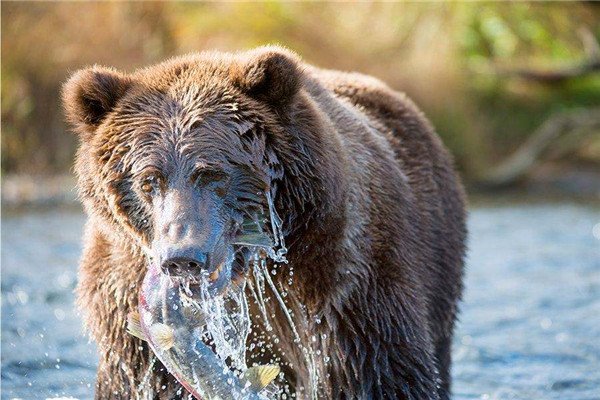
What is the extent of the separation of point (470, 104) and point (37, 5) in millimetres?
7679

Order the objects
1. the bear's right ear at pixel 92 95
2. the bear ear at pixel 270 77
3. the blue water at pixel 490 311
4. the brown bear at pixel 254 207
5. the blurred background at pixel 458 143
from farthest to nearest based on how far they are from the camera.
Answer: the blurred background at pixel 458 143 → the blue water at pixel 490 311 → the bear's right ear at pixel 92 95 → the bear ear at pixel 270 77 → the brown bear at pixel 254 207

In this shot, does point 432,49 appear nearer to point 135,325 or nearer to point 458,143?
point 458,143

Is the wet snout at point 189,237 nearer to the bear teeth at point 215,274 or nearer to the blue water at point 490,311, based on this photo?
the bear teeth at point 215,274

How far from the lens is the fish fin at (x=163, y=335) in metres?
4.14

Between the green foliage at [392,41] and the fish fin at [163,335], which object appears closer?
the fish fin at [163,335]

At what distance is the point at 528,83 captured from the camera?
1883 cm

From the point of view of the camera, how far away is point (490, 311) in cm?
921

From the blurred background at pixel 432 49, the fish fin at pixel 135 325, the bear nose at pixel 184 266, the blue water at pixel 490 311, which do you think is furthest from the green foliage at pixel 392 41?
the bear nose at pixel 184 266

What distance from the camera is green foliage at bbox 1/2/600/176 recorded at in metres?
15.7

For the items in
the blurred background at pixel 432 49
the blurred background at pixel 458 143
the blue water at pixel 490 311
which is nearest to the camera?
the blue water at pixel 490 311

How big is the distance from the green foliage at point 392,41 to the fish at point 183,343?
11.5 m

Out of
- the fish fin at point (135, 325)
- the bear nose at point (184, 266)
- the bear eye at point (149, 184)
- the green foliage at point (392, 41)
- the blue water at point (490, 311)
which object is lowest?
the blue water at point (490, 311)

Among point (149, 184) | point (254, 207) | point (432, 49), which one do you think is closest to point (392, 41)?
point (432, 49)

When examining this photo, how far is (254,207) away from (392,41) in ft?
46.3
